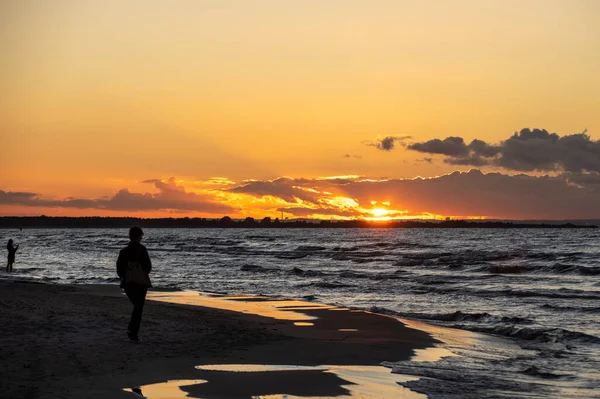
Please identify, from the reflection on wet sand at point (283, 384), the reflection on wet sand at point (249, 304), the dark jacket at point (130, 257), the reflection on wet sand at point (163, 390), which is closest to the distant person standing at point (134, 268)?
the dark jacket at point (130, 257)

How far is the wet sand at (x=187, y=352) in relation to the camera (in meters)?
9.12

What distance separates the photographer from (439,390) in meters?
10.0

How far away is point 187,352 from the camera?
38.9 feet

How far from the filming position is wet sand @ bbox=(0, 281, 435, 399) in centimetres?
912

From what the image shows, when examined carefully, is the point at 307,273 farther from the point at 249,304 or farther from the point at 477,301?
the point at 249,304

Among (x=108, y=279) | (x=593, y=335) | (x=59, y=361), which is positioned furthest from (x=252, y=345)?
(x=108, y=279)

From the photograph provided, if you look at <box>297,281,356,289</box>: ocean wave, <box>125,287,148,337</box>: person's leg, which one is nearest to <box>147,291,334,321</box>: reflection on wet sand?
<box>297,281,356,289</box>: ocean wave

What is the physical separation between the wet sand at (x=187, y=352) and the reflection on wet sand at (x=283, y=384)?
0.05 ft

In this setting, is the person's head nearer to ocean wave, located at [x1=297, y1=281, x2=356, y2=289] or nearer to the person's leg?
the person's leg

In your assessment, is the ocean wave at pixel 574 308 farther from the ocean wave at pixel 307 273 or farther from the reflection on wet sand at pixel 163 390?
the ocean wave at pixel 307 273

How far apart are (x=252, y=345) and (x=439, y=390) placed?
174 inches

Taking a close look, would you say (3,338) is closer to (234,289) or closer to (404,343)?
(404,343)

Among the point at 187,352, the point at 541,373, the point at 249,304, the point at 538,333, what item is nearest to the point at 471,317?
the point at 538,333

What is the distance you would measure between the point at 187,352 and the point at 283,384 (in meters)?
2.66
